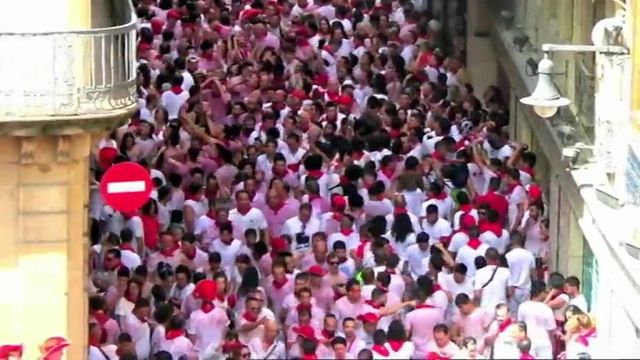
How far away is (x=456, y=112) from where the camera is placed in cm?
2812

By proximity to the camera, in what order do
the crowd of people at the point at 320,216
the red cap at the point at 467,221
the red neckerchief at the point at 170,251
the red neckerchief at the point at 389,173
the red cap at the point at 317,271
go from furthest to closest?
the red neckerchief at the point at 389,173 < the red cap at the point at 467,221 < the red neckerchief at the point at 170,251 < the red cap at the point at 317,271 < the crowd of people at the point at 320,216

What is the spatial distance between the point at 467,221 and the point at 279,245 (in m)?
1.99

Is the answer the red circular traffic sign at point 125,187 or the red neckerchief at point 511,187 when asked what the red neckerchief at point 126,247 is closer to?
the red circular traffic sign at point 125,187

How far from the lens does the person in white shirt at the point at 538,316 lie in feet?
62.0

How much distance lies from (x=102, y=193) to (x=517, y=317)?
4116mm

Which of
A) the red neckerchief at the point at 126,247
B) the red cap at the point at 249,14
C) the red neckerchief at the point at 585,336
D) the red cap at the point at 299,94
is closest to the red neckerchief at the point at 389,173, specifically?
the red neckerchief at the point at 126,247

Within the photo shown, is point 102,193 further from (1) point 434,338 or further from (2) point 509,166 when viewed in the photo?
(2) point 509,166

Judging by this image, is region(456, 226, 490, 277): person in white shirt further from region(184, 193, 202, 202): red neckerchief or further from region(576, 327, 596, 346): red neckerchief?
region(184, 193, 202, 202): red neckerchief

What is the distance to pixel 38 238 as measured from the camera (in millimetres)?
20500

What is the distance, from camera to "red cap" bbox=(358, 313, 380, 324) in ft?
67.5

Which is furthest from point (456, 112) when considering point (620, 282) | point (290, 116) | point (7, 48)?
point (7, 48)

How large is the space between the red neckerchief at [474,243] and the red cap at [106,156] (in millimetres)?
4693

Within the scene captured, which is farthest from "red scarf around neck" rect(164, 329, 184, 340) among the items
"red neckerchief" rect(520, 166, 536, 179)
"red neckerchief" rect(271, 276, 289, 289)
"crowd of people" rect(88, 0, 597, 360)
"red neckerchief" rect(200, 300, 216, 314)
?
"red neckerchief" rect(520, 166, 536, 179)

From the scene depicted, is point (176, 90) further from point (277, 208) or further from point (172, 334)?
point (172, 334)
